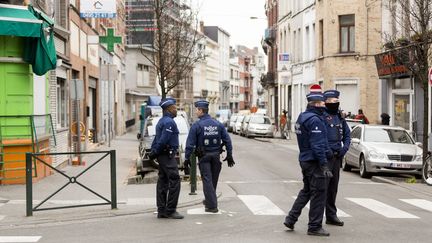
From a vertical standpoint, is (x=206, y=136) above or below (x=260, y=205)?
above

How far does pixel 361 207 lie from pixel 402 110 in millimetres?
A: 18470

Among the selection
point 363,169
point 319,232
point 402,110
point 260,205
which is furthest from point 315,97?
point 402,110

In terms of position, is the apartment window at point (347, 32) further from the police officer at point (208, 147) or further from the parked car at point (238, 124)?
the police officer at point (208, 147)

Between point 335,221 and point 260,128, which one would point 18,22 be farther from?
point 260,128

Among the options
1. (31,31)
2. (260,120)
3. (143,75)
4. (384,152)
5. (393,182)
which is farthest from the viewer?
(143,75)

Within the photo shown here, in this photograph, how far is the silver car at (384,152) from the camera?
18172mm

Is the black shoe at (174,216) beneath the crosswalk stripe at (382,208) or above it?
above

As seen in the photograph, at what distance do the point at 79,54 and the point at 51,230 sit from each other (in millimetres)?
14962

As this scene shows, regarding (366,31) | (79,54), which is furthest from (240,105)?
(79,54)

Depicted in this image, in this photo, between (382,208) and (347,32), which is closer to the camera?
(382,208)

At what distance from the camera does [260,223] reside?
33.5 ft

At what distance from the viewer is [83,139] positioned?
22.7 meters

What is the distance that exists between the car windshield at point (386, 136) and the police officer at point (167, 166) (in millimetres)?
9922

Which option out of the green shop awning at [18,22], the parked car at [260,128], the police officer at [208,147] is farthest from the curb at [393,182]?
the parked car at [260,128]
